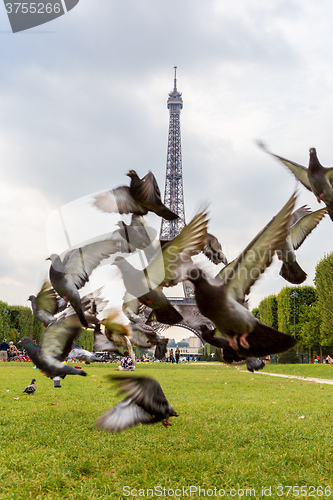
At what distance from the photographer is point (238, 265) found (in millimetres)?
1830

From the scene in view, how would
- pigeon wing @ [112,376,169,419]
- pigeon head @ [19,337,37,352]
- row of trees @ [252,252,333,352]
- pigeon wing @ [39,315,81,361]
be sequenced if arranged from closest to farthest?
pigeon wing @ [39,315,81,361] → pigeon wing @ [112,376,169,419] → pigeon head @ [19,337,37,352] → row of trees @ [252,252,333,352]

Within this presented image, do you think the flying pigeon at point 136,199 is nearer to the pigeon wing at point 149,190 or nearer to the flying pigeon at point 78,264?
the pigeon wing at point 149,190

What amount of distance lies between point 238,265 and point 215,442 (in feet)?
18.6

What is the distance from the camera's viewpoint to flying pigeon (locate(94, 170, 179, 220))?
1794 mm

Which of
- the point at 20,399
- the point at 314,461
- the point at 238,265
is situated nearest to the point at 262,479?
the point at 314,461

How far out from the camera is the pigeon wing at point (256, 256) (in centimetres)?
165

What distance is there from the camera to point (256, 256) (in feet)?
5.83

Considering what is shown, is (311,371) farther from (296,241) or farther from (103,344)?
(296,241)

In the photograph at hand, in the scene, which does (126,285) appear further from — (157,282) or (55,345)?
(55,345)

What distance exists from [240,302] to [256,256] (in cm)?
27

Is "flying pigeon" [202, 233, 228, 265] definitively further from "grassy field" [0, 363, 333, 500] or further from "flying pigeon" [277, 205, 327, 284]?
"grassy field" [0, 363, 333, 500]

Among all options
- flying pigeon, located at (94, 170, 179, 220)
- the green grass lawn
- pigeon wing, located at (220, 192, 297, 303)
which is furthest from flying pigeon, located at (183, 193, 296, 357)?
the green grass lawn
